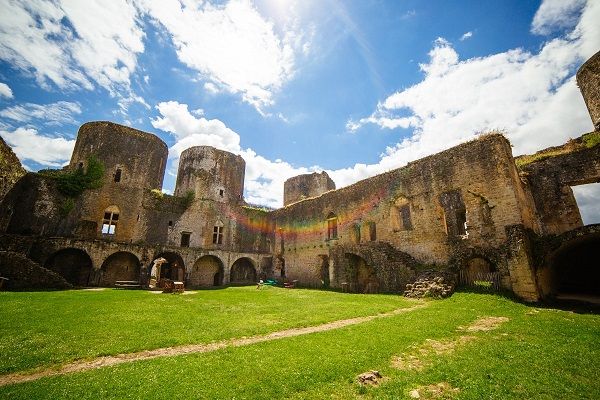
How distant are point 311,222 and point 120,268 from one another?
19.4 metres

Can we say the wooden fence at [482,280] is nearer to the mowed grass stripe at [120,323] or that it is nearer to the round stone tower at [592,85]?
the mowed grass stripe at [120,323]

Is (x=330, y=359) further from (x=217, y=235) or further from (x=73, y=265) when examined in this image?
(x=217, y=235)

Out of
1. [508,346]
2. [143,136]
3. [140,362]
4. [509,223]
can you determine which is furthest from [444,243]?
[143,136]

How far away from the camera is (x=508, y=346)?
6922mm

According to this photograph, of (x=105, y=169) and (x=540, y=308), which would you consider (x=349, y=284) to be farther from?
(x=105, y=169)

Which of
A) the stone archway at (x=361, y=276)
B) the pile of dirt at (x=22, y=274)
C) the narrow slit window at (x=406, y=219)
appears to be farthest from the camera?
the stone archway at (x=361, y=276)

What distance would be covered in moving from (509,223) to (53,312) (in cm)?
2277

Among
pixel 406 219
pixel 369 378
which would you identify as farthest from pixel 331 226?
pixel 369 378

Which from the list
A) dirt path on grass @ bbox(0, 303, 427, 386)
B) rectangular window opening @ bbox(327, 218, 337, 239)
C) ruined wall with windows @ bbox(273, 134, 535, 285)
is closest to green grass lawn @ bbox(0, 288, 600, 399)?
dirt path on grass @ bbox(0, 303, 427, 386)

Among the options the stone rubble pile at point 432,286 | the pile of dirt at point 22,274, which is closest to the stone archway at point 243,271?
the pile of dirt at point 22,274

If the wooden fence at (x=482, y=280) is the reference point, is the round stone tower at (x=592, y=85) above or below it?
above

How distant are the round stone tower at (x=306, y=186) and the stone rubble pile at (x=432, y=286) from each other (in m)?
23.9

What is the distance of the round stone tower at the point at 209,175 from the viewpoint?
3288 centimetres

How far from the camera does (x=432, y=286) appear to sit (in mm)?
15477
